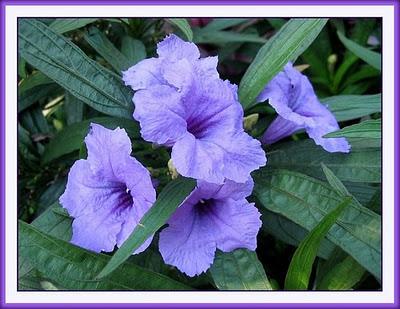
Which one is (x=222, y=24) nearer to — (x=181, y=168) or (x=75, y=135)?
(x=75, y=135)

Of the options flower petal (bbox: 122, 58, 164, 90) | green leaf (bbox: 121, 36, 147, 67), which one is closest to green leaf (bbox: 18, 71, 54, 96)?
green leaf (bbox: 121, 36, 147, 67)

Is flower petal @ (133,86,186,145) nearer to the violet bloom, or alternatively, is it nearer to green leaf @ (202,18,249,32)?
the violet bloom

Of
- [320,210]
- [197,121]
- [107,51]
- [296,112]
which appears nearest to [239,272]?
[320,210]

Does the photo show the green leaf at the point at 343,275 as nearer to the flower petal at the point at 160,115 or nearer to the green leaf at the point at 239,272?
the green leaf at the point at 239,272

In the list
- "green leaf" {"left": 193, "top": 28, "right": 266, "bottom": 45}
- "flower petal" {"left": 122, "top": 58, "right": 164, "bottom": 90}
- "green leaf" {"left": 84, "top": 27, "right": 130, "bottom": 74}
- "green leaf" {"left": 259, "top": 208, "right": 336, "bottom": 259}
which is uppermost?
"flower petal" {"left": 122, "top": 58, "right": 164, "bottom": 90}

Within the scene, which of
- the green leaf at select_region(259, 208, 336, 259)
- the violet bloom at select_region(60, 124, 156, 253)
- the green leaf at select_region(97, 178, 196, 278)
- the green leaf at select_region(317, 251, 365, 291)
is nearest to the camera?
the green leaf at select_region(97, 178, 196, 278)

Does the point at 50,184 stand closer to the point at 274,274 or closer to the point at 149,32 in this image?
the point at 149,32

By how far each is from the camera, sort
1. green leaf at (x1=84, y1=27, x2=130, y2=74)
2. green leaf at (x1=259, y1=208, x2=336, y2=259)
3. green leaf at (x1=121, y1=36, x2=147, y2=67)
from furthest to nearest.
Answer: green leaf at (x1=121, y1=36, x2=147, y2=67)
green leaf at (x1=84, y1=27, x2=130, y2=74)
green leaf at (x1=259, y1=208, x2=336, y2=259)
